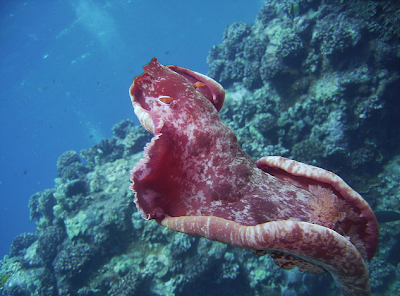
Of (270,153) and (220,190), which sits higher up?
(270,153)

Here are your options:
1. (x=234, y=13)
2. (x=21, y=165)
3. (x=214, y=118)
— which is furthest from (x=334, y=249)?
(x=21, y=165)

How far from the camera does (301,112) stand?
672 centimetres

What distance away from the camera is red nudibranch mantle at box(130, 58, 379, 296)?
139 centimetres

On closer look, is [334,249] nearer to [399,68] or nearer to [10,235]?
[399,68]

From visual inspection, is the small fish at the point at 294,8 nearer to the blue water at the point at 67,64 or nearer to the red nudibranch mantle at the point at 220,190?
the red nudibranch mantle at the point at 220,190

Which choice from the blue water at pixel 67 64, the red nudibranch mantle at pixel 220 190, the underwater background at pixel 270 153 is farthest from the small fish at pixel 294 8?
the blue water at pixel 67 64

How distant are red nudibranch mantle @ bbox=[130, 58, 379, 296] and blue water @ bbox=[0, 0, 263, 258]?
121ft

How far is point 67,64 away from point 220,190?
69.9 m

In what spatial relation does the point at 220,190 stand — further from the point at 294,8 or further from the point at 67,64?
the point at 67,64

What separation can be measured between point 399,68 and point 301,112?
2686mm

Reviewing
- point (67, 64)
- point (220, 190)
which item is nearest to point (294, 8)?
point (220, 190)

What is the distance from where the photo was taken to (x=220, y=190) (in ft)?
5.31

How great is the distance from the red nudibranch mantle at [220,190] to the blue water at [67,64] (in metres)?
37.0

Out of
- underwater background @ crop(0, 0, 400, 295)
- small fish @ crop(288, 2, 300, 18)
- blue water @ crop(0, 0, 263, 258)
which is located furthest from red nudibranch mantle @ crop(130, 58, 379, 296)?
blue water @ crop(0, 0, 263, 258)
